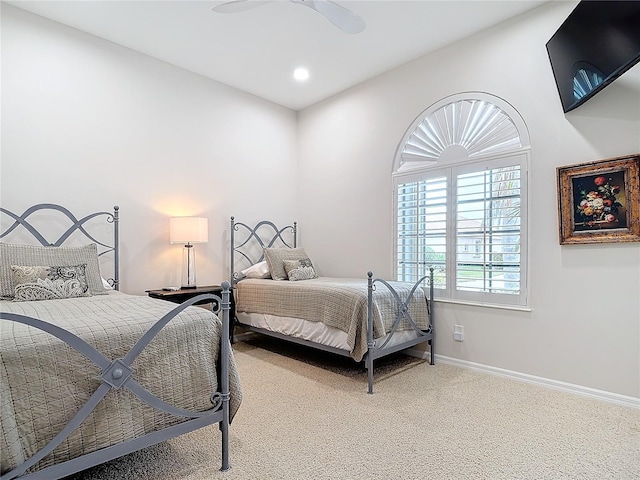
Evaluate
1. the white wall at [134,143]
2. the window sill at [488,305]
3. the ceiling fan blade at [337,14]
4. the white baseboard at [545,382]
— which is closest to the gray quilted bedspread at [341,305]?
the window sill at [488,305]

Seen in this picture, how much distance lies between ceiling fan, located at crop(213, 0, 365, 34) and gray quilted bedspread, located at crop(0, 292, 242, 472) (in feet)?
6.58

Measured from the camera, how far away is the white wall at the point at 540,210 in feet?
8.82

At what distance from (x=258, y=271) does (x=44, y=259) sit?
2050mm

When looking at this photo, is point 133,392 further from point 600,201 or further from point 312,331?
point 600,201

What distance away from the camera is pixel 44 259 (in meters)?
2.79

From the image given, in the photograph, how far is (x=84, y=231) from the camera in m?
3.39

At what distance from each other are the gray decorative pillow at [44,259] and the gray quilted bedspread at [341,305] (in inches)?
58.0

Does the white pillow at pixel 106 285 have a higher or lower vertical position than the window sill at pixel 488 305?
higher

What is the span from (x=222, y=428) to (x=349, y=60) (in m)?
3.52

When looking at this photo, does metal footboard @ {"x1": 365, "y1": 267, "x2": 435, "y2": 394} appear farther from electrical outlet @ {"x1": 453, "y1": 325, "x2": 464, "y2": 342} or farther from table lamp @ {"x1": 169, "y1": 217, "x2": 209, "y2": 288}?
table lamp @ {"x1": 169, "y1": 217, "x2": 209, "y2": 288}

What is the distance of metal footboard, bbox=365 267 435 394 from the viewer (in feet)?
9.59

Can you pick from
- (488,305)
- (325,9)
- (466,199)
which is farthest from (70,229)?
(488,305)

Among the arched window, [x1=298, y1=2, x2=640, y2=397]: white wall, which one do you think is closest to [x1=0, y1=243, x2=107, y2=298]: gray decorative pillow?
[x1=298, y1=2, x2=640, y2=397]: white wall

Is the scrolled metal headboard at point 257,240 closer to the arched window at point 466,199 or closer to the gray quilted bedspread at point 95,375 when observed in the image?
the arched window at point 466,199
